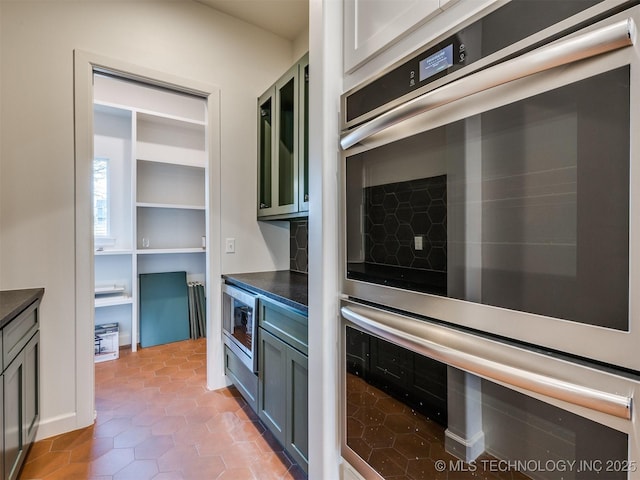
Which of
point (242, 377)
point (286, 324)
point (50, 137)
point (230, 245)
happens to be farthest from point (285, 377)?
point (50, 137)

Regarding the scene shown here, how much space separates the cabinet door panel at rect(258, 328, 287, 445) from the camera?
1606 mm

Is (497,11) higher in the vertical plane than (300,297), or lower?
higher

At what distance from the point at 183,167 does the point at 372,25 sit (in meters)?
3.32

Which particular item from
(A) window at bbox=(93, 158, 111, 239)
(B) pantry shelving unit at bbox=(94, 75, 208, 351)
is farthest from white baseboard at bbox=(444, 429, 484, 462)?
(A) window at bbox=(93, 158, 111, 239)

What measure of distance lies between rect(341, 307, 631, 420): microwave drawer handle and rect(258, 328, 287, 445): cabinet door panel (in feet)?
2.77

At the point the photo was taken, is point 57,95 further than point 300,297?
Yes

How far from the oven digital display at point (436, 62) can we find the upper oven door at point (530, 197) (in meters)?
0.08

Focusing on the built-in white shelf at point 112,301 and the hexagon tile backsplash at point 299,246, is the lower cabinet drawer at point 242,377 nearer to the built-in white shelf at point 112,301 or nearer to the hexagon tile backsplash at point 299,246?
the hexagon tile backsplash at point 299,246

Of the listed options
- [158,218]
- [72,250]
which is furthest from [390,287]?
[158,218]

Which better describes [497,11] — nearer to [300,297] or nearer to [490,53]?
[490,53]

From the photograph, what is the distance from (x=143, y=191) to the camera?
11.7 ft

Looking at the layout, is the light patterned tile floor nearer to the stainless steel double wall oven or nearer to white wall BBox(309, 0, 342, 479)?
white wall BBox(309, 0, 342, 479)

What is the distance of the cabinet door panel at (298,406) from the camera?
1.43 metres

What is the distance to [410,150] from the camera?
87 centimetres
